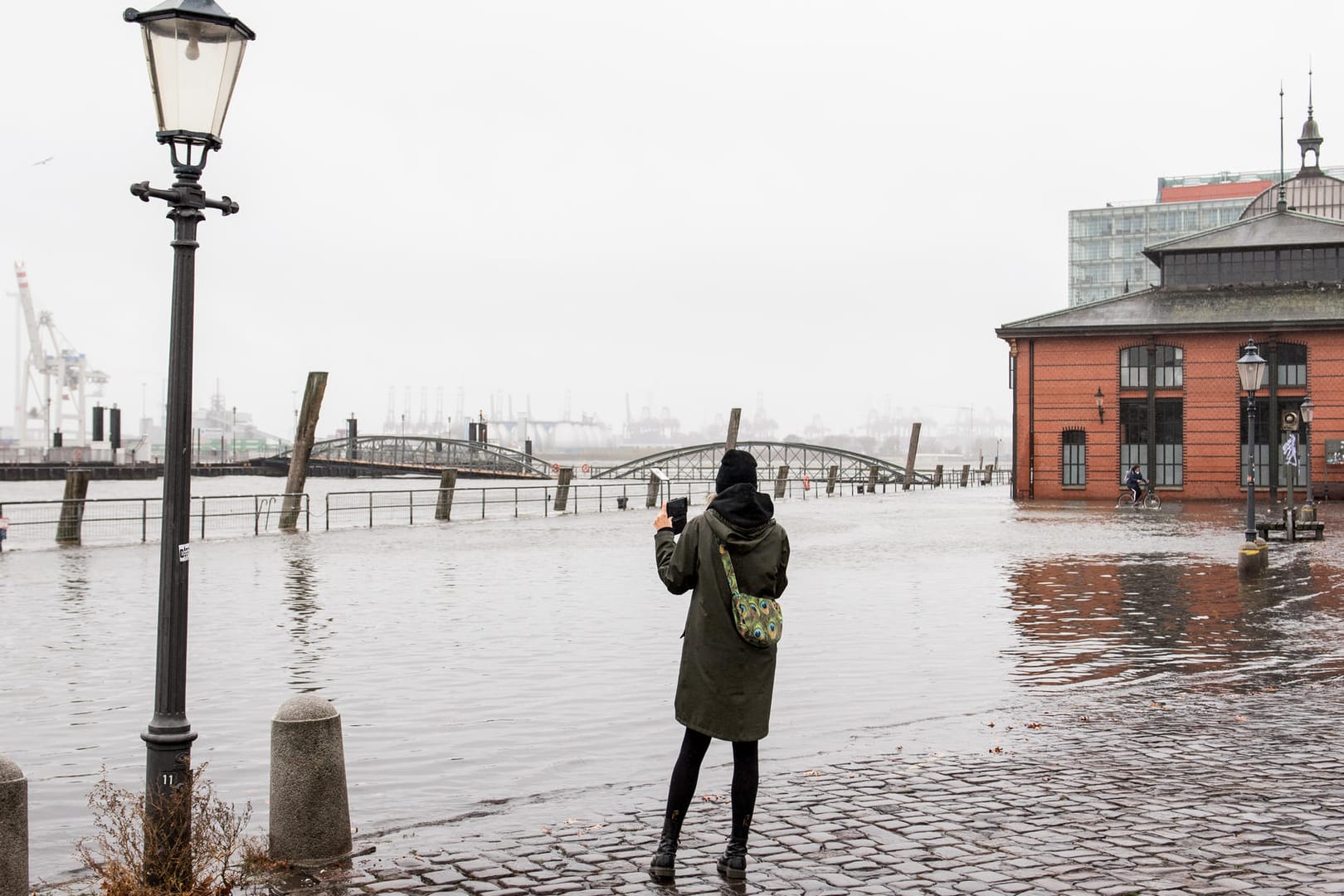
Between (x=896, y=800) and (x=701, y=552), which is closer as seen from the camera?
(x=701, y=552)

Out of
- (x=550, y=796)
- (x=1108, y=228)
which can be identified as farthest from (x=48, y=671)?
(x=1108, y=228)

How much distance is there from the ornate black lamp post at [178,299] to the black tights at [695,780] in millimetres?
2017

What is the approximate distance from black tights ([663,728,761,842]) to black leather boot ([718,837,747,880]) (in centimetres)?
2

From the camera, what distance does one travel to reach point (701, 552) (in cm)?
573

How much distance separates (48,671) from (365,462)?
9891 cm

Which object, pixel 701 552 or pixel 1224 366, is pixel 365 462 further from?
pixel 701 552

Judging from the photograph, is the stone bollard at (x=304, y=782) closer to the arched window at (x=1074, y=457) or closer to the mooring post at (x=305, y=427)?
the mooring post at (x=305, y=427)

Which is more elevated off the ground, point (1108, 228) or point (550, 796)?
point (1108, 228)

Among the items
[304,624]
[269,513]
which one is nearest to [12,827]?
[304,624]

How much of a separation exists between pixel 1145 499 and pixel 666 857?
39188 millimetres

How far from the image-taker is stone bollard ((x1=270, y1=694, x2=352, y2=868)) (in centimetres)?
566

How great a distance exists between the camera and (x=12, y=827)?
4742mm

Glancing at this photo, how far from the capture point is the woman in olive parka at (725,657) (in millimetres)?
5602

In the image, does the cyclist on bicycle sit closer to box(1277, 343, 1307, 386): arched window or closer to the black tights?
box(1277, 343, 1307, 386): arched window
